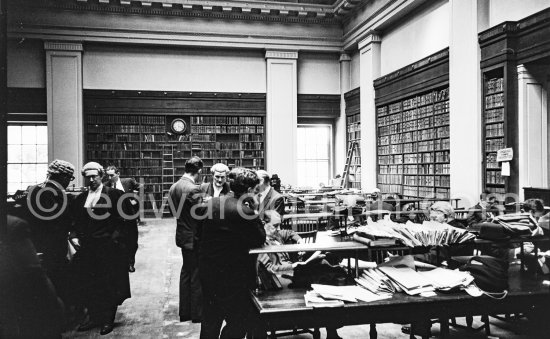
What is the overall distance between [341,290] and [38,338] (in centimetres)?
141

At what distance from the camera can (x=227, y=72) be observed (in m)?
12.8

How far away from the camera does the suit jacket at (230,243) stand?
254cm

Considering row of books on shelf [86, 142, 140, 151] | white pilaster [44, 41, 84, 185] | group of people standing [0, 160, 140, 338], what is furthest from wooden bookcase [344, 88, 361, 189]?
group of people standing [0, 160, 140, 338]

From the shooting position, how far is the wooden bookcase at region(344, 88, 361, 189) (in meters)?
12.4

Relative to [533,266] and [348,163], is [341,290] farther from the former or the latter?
[348,163]

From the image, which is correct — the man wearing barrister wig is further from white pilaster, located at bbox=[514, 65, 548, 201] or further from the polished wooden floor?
white pilaster, located at bbox=[514, 65, 548, 201]

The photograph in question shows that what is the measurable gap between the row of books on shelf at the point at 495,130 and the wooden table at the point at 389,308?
508cm

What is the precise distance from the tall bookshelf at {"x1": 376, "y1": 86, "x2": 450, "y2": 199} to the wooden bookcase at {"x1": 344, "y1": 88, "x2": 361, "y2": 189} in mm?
1173


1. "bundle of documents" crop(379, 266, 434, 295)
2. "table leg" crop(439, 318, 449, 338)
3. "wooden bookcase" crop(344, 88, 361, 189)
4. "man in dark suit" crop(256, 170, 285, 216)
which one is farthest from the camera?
"wooden bookcase" crop(344, 88, 361, 189)

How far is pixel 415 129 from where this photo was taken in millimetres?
9438

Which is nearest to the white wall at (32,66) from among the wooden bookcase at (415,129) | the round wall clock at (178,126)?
the round wall clock at (178,126)

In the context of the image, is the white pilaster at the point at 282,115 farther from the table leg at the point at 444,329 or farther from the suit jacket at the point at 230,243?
the table leg at the point at 444,329

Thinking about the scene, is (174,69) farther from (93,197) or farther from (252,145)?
(93,197)

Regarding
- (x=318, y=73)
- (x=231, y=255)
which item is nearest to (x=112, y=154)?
(x=318, y=73)
